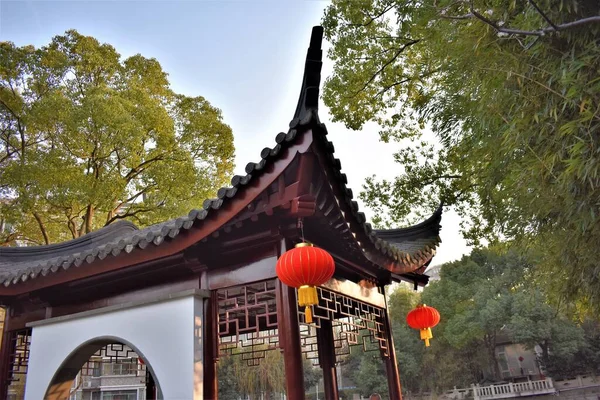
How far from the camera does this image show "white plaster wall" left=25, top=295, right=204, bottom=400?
10.3ft

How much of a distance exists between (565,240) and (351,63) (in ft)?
17.1

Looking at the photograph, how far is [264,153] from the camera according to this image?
2.77 metres

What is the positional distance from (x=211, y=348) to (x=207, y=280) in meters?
0.51

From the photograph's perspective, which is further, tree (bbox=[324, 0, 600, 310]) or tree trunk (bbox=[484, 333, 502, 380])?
tree trunk (bbox=[484, 333, 502, 380])

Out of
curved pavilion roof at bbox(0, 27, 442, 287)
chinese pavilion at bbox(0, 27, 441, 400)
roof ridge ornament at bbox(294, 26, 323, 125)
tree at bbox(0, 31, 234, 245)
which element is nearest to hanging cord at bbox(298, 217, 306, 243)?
chinese pavilion at bbox(0, 27, 441, 400)

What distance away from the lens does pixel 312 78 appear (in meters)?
2.54

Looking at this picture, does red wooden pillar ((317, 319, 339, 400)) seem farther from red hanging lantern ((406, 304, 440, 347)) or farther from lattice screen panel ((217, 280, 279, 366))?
red hanging lantern ((406, 304, 440, 347))

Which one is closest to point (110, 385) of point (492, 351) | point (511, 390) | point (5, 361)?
point (492, 351)

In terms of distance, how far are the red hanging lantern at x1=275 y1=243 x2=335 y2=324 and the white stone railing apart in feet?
59.2

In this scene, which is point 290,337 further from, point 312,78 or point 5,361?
point 5,361

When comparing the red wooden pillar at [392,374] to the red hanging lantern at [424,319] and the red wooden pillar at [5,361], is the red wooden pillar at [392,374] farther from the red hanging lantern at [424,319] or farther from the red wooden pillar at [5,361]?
the red wooden pillar at [5,361]

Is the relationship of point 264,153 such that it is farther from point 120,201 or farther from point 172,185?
point 120,201

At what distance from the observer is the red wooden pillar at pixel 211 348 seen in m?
3.16

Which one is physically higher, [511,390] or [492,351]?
[492,351]
